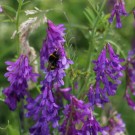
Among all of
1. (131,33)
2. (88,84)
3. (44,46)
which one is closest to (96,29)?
(88,84)

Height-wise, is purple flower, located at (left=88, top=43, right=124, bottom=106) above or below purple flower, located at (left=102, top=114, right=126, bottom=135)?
above

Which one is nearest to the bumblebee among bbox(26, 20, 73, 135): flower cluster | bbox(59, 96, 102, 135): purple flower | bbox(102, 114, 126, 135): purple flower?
bbox(26, 20, 73, 135): flower cluster

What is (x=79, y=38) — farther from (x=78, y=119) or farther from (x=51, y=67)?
(x=51, y=67)

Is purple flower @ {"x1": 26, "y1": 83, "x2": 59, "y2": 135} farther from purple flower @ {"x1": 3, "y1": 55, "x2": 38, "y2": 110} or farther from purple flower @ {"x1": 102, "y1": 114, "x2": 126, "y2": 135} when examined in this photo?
purple flower @ {"x1": 102, "y1": 114, "x2": 126, "y2": 135}

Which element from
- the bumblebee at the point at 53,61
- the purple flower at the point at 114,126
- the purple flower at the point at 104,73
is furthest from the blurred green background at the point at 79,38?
A: the purple flower at the point at 114,126

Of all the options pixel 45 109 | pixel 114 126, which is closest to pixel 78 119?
pixel 45 109

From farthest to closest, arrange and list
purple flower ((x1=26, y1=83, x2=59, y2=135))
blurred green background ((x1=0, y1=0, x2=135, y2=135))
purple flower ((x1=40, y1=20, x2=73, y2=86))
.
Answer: blurred green background ((x1=0, y1=0, x2=135, y2=135)) → purple flower ((x1=26, y1=83, x2=59, y2=135)) → purple flower ((x1=40, y1=20, x2=73, y2=86))

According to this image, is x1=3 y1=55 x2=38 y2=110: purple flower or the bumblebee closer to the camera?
the bumblebee
